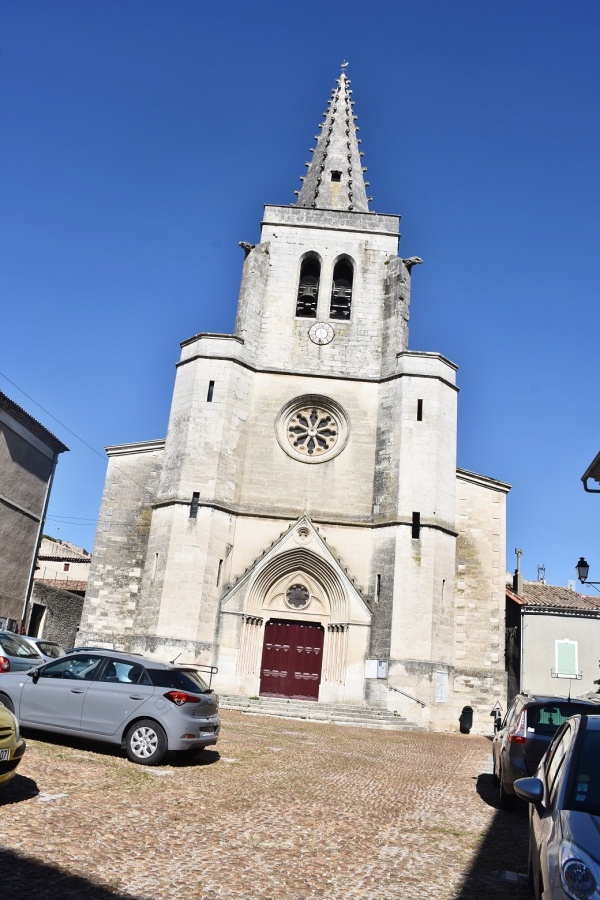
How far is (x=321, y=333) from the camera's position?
84.1 ft

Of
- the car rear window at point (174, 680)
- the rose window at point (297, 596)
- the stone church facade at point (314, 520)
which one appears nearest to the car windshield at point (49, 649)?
the stone church facade at point (314, 520)

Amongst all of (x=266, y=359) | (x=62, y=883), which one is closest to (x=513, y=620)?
(x=266, y=359)

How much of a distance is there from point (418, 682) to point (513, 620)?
876 centimetres

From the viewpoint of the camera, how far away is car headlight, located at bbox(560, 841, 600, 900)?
2.96 metres

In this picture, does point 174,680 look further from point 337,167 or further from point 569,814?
point 337,167

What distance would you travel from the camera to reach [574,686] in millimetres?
26719

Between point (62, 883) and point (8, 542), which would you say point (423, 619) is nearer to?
point (8, 542)

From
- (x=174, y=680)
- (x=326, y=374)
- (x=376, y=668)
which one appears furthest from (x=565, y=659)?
(x=174, y=680)

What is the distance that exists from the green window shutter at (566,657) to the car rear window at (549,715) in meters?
20.0

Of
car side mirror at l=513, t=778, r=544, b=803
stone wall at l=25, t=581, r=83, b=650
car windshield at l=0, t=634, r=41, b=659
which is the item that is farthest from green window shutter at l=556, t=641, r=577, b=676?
car side mirror at l=513, t=778, r=544, b=803

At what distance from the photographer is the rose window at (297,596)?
23.1 meters

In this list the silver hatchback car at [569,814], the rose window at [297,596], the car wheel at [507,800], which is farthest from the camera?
the rose window at [297,596]

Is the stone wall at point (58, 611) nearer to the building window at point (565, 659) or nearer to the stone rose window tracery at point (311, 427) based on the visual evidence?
the stone rose window tracery at point (311, 427)

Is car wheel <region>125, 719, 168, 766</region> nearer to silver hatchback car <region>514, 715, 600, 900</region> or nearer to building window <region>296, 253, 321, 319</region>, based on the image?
silver hatchback car <region>514, 715, 600, 900</region>
